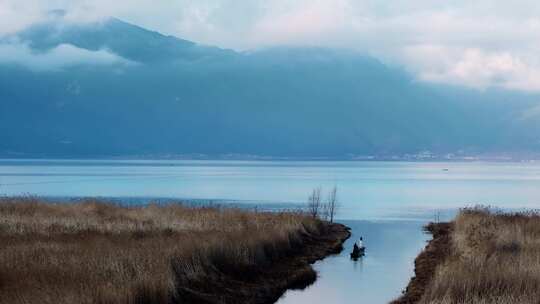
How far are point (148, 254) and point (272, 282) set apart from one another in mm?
5920

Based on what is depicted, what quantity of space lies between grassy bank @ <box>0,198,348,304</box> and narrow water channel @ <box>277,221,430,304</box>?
2.59 feet

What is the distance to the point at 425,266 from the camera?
32.0 m

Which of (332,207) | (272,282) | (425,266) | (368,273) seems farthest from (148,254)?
(332,207)

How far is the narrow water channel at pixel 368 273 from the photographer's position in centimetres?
2545

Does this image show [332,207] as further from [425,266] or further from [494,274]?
[494,274]

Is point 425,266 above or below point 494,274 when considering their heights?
below

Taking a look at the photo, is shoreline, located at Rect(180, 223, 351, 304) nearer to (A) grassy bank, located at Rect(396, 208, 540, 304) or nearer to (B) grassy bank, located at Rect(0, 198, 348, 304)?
(B) grassy bank, located at Rect(0, 198, 348, 304)

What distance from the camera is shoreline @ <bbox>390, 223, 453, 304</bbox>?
24.1 metres

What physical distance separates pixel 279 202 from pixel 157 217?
45002mm

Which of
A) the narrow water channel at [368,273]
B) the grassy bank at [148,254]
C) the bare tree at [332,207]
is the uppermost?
the bare tree at [332,207]

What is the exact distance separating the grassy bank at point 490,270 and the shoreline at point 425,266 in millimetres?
96

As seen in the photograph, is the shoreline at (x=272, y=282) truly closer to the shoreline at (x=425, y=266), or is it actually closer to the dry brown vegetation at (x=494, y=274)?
the shoreline at (x=425, y=266)

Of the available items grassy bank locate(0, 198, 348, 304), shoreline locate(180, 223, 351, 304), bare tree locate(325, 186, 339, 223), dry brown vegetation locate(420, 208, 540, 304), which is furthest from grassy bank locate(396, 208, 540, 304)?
bare tree locate(325, 186, 339, 223)

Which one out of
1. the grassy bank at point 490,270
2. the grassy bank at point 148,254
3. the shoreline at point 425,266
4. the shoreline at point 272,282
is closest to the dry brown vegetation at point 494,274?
the grassy bank at point 490,270
